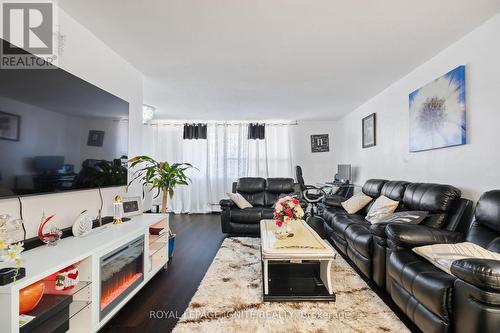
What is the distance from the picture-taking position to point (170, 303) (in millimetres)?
2195

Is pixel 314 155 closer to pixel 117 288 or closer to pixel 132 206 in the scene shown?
pixel 132 206

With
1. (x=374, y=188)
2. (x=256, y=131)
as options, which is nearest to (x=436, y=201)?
(x=374, y=188)

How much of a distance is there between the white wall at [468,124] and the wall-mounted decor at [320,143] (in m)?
2.57

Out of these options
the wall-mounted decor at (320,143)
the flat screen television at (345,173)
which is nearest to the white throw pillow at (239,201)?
the flat screen television at (345,173)

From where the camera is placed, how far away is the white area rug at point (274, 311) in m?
1.84

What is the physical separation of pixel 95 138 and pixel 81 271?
111 centimetres

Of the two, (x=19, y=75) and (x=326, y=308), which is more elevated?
(x=19, y=75)

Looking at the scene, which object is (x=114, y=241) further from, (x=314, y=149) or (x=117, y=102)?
(x=314, y=149)

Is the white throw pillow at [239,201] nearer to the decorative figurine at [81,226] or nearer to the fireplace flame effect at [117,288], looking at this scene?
the fireplace flame effect at [117,288]

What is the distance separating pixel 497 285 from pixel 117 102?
3073mm

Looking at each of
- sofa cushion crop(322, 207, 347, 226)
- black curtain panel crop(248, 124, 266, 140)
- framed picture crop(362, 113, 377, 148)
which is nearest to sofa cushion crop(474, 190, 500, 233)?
sofa cushion crop(322, 207, 347, 226)

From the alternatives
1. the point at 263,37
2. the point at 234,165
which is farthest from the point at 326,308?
the point at 234,165

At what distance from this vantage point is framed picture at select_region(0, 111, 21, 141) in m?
1.44

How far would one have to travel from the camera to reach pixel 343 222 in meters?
3.21
